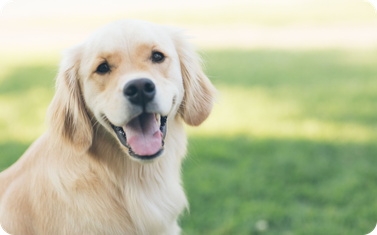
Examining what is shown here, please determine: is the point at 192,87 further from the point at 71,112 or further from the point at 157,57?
the point at 71,112

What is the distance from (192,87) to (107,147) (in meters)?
0.81

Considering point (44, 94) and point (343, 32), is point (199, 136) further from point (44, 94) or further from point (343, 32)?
point (343, 32)

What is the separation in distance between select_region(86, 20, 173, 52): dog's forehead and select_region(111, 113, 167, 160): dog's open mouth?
47cm

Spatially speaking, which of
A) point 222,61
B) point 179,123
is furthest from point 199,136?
point 222,61

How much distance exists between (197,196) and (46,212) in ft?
7.11

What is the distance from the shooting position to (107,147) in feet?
7.77

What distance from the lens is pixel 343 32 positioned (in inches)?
442

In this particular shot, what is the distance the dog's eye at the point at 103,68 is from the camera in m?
2.20

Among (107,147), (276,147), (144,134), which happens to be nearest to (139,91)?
(144,134)

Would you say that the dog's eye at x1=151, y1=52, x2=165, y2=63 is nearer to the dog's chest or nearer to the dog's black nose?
the dog's black nose

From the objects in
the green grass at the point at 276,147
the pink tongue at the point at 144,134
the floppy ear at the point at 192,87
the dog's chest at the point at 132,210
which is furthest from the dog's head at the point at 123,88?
the green grass at the point at 276,147

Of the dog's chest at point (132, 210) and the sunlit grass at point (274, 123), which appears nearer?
the dog's chest at point (132, 210)

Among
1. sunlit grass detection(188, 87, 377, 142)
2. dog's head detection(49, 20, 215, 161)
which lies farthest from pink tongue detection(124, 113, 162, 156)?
sunlit grass detection(188, 87, 377, 142)

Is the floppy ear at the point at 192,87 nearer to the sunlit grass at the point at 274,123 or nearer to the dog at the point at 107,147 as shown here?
the dog at the point at 107,147
